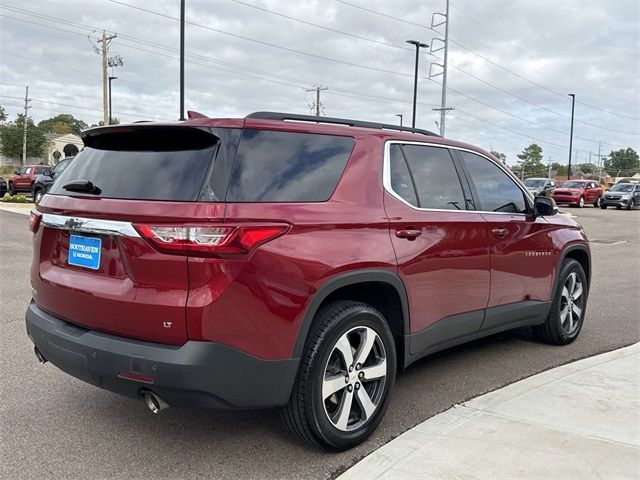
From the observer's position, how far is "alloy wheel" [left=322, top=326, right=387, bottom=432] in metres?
3.19

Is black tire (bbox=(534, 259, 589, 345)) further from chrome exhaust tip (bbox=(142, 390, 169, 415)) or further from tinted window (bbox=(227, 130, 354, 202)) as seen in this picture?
chrome exhaust tip (bbox=(142, 390, 169, 415))

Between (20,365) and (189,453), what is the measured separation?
2.12 metres

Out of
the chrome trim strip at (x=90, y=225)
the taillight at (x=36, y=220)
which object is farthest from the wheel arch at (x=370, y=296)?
the taillight at (x=36, y=220)

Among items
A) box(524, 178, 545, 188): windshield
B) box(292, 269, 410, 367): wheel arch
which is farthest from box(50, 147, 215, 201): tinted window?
box(524, 178, 545, 188): windshield

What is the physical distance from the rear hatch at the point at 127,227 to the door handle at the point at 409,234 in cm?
121

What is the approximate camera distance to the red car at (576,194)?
34.6m

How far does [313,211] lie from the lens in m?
3.04

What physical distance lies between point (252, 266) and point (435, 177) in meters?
1.75

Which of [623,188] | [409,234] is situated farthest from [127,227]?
[623,188]

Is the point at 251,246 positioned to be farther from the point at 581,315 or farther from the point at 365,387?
the point at 581,315

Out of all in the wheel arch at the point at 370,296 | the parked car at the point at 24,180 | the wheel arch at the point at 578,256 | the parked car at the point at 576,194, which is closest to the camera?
the wheel arch at the point at 370,296

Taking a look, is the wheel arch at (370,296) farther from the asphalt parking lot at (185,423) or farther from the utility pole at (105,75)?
the utility pole at (105,75)

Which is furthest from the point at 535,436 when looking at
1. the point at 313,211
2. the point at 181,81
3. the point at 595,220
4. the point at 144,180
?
the point at 595,220

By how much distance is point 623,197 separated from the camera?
110 ft
